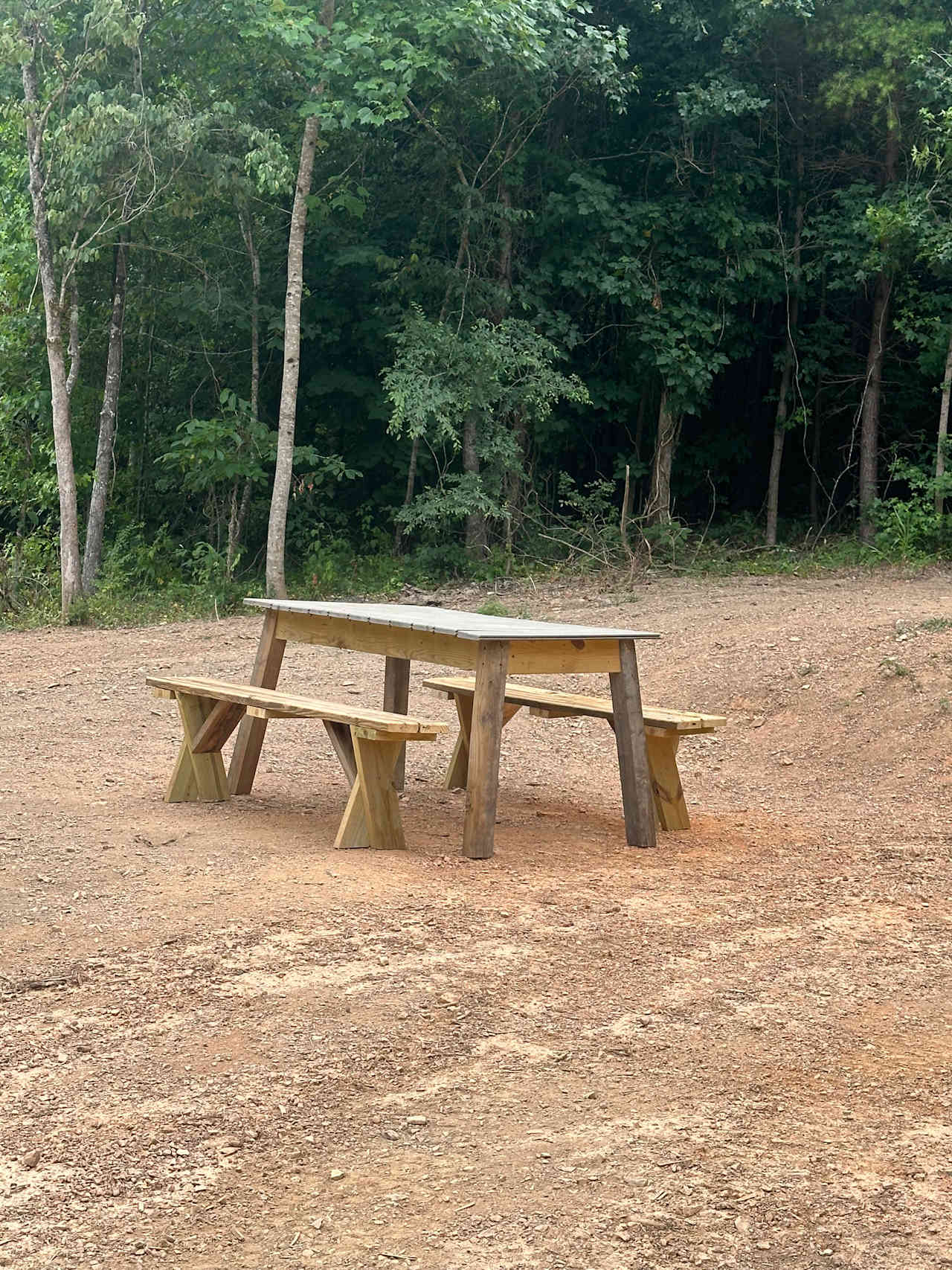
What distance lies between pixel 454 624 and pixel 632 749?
81cm

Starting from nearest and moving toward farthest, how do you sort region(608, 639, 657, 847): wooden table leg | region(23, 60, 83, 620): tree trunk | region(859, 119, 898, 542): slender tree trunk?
region(608, 639, 657, 847): wooden table leg < region(23, 60, 83, 620): tree trunk < region(859, 119, 898, 542): slender tree trunk

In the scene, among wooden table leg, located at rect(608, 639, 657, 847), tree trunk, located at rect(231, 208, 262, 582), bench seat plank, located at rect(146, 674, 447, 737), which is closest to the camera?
bench seat plank, located at rect(146, 674, 447, 737)

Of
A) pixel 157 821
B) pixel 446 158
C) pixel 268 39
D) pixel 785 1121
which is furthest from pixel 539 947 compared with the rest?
pixel 446 158

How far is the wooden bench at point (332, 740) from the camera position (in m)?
4.61

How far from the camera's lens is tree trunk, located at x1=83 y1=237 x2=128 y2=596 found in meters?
13.8

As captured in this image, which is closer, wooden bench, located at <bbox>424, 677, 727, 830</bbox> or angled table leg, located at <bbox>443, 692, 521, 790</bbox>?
wooden bench, located at <bbox>424, 677, 727, 830</bbox>

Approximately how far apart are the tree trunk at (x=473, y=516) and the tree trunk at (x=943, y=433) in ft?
16.2

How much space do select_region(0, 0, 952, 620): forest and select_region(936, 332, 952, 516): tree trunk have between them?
0.21 feet

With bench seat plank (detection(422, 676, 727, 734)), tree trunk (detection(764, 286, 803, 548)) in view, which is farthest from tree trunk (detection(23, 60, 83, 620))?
tree trunk (detection(764, 286, 803, 548))

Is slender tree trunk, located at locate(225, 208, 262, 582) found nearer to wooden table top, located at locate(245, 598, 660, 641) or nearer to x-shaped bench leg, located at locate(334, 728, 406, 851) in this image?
wooden table top, located at locate(245, 598, 660, 641)

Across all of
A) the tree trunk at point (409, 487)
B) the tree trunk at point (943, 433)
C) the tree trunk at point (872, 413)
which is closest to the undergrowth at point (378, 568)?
the tree trunk at point (409, 487)

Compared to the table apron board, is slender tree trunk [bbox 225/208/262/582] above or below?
above

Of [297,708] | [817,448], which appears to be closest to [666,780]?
[297,708]

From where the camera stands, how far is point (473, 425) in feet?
47.3
